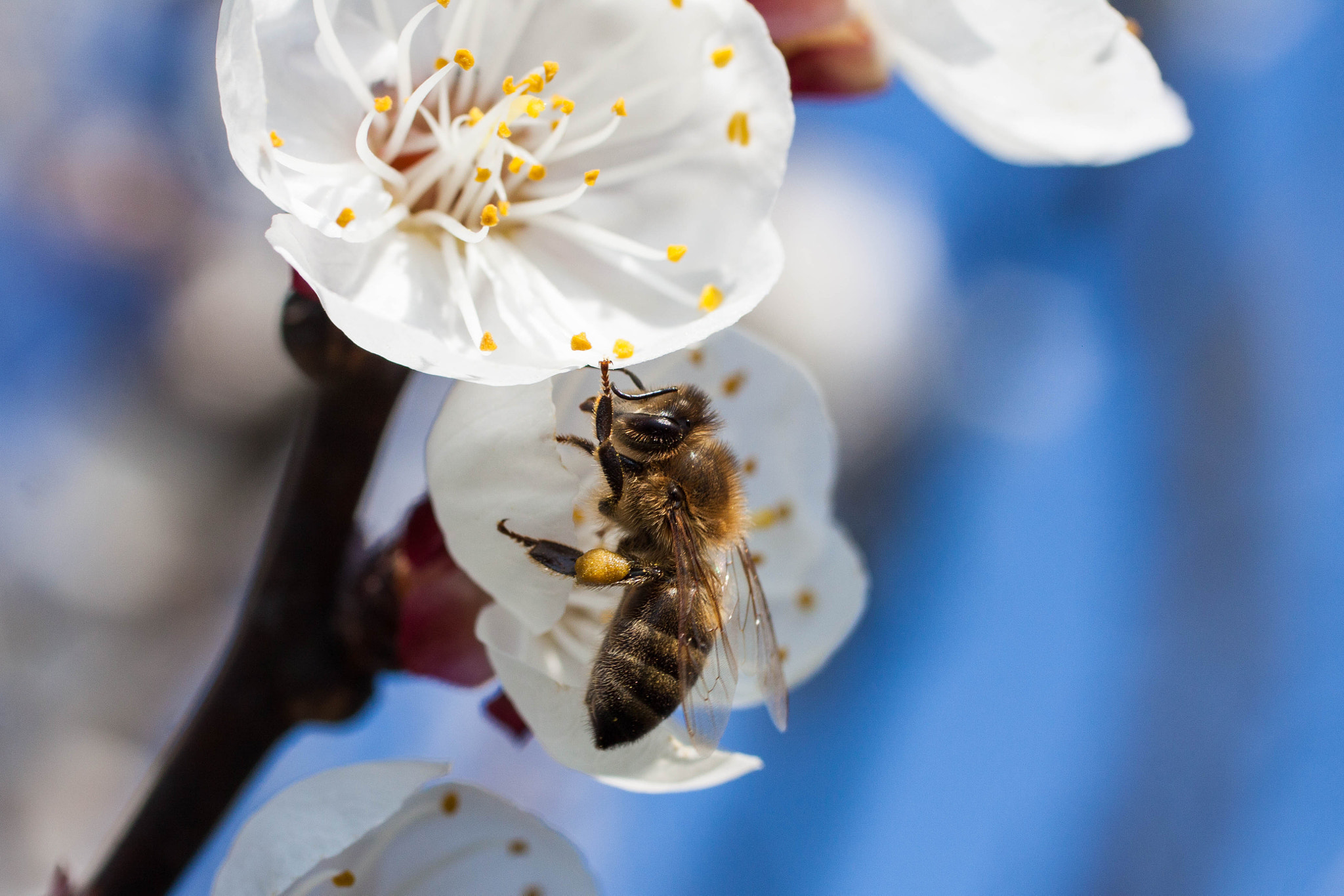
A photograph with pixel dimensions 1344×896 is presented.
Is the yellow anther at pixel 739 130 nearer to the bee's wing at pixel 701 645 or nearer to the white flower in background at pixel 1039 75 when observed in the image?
the white flower in background at pixel 1039 75

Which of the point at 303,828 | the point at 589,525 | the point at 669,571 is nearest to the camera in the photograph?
the point at 303,828

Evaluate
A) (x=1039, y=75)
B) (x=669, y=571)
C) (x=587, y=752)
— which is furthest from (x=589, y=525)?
(x=1039, y=75)

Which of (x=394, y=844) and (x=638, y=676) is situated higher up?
(x=638, y=676)

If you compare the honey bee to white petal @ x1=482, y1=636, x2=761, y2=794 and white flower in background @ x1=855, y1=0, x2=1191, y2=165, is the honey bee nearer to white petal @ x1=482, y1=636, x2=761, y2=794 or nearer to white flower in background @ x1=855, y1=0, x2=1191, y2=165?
white petal @ x1=482, y1=636, x2=761, y2=794

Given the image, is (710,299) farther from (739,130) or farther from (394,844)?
(394,844)

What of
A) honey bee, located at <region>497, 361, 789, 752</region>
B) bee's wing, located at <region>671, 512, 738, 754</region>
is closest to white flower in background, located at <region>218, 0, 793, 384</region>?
honey bee, located at <region>497, 361, 789, 752</region>

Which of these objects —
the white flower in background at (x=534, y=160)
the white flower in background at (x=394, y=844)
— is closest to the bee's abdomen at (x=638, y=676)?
the white flower in background at (x=394, y=844)
